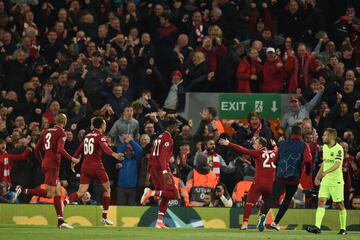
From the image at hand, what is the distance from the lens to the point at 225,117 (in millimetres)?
27750

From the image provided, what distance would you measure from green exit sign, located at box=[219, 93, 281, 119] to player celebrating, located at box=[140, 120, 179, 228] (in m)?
4.83

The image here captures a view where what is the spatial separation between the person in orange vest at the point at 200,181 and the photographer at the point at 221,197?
16 cm

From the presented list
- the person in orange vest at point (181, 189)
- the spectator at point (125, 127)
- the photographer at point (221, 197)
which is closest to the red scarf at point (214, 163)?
the photographer at point (221, 197)

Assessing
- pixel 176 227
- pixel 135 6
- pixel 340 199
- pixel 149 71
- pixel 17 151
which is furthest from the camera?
pixel 135 6

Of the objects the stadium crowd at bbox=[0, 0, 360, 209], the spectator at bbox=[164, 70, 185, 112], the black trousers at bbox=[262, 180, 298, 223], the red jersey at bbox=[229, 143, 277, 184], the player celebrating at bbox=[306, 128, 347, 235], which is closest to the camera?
the player celebrating at bbox=[306, 128, 347, 235]

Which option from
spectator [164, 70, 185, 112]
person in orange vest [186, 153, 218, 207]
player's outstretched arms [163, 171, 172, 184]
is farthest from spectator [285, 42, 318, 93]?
player's outstretched arms [163, 171, 172, 184]

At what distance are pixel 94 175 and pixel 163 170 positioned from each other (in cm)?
147

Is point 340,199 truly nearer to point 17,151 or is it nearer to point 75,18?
point 17,151

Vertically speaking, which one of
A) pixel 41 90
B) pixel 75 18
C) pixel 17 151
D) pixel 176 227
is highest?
pixel 75 18

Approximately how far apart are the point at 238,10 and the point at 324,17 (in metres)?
2.73

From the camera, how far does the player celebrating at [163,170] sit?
22.4 metres

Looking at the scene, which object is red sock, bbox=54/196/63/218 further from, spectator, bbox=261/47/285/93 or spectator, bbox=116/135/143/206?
spectator, bbox=261/47/285/93

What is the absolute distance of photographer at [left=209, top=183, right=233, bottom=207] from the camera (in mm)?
24688

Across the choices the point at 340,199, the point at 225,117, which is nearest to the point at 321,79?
the point at 225,117
